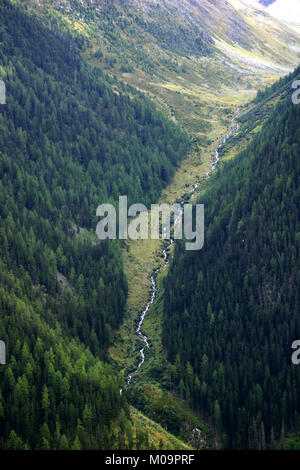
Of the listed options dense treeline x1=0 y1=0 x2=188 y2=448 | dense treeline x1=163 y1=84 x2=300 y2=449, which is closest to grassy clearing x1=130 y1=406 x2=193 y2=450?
dense treeline x1=0 y1=0 x2=188 y2=448

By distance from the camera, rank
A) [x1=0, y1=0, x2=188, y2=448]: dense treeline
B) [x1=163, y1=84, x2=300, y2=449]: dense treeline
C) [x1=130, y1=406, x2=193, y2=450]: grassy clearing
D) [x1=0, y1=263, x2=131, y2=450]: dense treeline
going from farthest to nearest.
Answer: [x1=163, y1=84, x2=300, y2=449]: dense treeline → [x1=130, y1=406, x2=193, y2=450]: grassy clearing → [x1=0, y1=0, x2=188, y2=448]: dense treeline → [x1=0, y1=263, x2=131, y2=450]: dense treeline

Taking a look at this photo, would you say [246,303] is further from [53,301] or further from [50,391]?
[50,391]

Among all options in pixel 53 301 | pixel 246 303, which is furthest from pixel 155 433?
pixel 53 301

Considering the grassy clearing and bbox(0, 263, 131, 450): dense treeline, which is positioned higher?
bbox(0, 263, 131, 450): dense treeline

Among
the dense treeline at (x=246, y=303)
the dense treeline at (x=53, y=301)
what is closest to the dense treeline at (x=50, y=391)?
the dense treeline at (x=53, y=301)

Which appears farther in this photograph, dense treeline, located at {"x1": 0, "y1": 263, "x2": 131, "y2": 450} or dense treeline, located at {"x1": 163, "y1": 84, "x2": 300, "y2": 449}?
dense treeline, located at {"x1": 163, "y1": 84, "x2": 300, "y2": 449}

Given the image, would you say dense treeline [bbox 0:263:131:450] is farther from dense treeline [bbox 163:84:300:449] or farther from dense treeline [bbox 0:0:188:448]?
dense treeline [bbox 163:84:300:449]

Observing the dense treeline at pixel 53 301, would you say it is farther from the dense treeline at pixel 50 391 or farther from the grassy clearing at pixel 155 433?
the grassy clearing at pixel 155 433

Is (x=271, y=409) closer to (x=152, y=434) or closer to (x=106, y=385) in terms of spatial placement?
(x=152, y=434)
